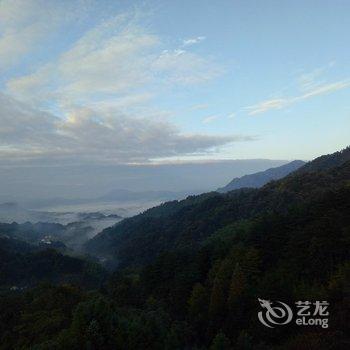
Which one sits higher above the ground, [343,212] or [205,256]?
[343,212]

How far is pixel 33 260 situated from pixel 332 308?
14193cm

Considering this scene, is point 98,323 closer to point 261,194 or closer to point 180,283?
point 180,283

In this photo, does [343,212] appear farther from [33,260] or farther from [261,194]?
[33,260]

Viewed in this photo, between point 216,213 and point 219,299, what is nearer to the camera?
point 219,299

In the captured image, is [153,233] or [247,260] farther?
[153,233]

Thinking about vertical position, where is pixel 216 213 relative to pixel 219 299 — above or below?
above

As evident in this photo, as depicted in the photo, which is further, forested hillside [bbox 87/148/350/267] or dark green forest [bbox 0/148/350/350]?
forested hillside [bbox 87/148/350/267]

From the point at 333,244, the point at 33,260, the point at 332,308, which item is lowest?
→ the point at 33,260

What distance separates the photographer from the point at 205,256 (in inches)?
2606

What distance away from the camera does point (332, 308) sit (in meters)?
34.4

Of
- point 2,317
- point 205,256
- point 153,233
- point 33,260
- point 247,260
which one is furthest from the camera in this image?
point 153,233

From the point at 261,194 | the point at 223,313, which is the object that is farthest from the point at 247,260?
the point at 261,194

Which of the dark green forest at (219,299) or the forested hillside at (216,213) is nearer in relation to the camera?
the dark green forest at (219,299)

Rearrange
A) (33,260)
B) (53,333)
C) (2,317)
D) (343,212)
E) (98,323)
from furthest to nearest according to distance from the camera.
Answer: (33,260), (2,317), (343,212), (53,333), (98,323)
